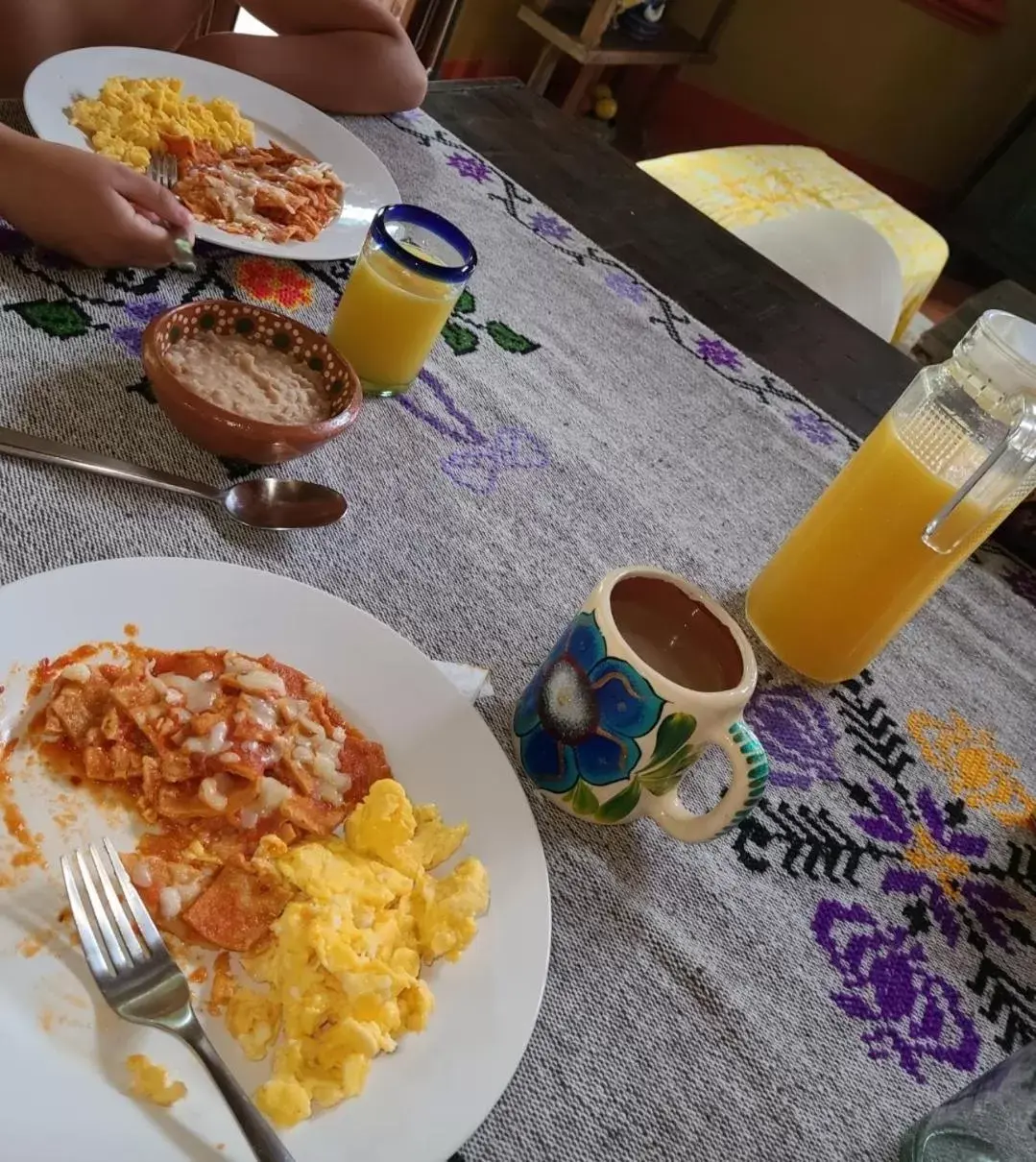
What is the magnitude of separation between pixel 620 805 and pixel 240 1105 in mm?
285

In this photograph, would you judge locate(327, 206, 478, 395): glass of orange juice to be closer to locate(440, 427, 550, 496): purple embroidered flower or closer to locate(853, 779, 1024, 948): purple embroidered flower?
locate(440, 427, 550, 496): purple embroidered flower

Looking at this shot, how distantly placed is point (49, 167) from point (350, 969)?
727mm

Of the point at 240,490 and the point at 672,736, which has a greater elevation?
the point at 672,736

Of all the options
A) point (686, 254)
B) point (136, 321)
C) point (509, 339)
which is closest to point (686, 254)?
point (686, 254)

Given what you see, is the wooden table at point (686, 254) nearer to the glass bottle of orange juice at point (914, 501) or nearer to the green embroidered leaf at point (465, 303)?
the green embroidered leaf at point (465, 303)

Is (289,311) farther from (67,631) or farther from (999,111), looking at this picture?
(999,111)

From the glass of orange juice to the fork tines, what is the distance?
1.57 ft

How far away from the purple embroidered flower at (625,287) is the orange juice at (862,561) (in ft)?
1.69

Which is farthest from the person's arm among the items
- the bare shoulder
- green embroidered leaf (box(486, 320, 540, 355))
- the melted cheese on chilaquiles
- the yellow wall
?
the yellow wall

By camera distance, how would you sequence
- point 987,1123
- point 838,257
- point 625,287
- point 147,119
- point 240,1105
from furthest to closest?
point 838,257, point 625,287, point 147,119, point 987,1123, point 240,1105

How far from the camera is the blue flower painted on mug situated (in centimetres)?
57

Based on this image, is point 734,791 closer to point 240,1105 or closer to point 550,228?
point 240,1105

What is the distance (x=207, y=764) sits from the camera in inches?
21.3

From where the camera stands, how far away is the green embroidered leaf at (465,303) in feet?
3.43
